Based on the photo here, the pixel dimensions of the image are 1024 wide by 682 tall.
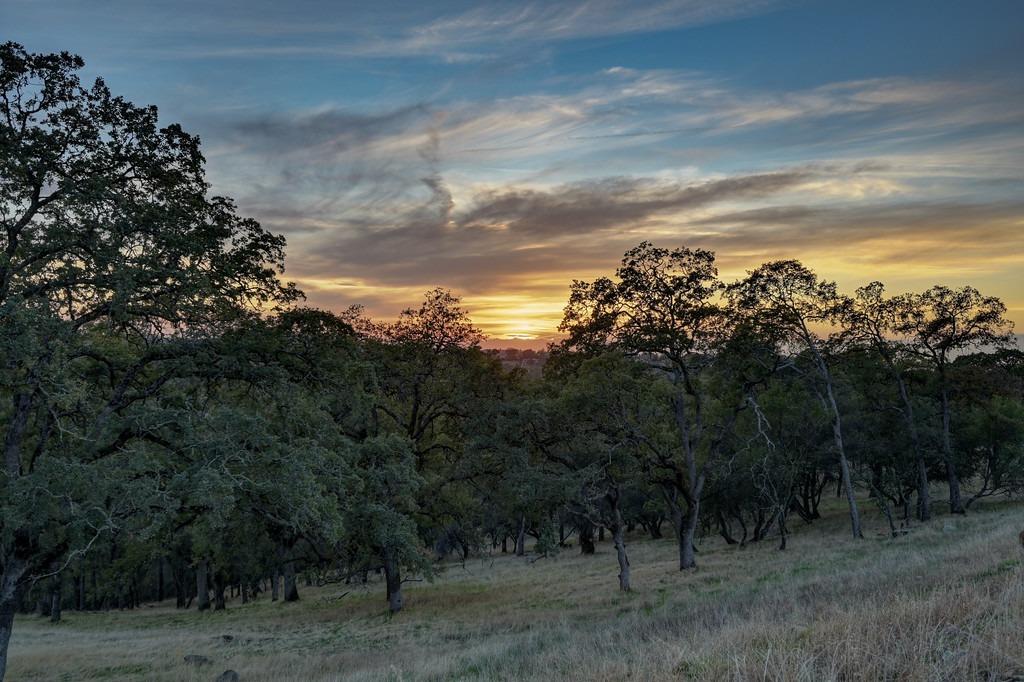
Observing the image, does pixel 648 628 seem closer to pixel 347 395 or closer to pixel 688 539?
pixel 347 395

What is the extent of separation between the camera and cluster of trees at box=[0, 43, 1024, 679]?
559 inches

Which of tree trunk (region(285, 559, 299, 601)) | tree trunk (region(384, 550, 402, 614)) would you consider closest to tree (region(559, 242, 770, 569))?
tree trunk (region(384, 550, 402, 614))

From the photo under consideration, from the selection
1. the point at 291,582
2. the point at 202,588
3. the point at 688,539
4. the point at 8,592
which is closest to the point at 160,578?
the point at 202,588

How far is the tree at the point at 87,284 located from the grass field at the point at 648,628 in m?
6.95

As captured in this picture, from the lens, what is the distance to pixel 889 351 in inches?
1452

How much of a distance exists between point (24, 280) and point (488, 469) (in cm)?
2073

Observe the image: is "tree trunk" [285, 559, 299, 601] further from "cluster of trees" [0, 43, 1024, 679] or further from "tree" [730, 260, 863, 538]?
"tree" [730, 260, 863, 538]

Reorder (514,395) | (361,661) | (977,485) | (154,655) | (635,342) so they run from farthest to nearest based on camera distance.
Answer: (977,485)
(514,395)
(635,342)
(154,655)
(361,661)

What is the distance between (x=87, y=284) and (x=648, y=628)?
15468 millimetres

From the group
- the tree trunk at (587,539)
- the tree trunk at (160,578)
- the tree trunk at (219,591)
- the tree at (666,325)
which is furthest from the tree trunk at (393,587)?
the tree trunk at (160,578)

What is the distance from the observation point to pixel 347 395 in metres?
18.4

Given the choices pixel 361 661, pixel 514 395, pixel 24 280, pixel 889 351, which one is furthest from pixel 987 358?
pixel 24 280

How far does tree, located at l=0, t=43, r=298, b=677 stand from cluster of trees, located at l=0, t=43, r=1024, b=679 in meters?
0.07

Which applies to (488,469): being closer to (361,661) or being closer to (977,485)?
(361,661)
